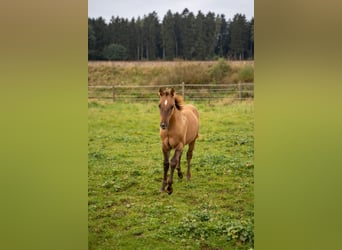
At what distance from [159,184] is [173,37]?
1375 mm

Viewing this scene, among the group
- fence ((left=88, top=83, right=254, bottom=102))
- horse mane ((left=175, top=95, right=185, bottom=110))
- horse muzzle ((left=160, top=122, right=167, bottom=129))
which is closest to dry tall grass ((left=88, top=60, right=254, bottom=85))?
fence ((left=88, top=83, right=254, bottom=102))

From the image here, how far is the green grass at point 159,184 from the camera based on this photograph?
3539mm

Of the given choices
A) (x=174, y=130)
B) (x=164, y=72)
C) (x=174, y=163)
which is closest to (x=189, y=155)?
(x=174, y=163)

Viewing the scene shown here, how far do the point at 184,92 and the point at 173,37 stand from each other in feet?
1.75

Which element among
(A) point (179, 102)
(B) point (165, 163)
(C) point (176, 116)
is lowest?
(B) point (165, 163)

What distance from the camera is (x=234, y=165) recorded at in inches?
146

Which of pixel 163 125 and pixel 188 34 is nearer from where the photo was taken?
pixel 163 125

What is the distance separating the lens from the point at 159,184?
12.2ft

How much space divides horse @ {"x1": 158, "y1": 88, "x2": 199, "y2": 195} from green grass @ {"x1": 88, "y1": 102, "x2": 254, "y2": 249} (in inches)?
2.2

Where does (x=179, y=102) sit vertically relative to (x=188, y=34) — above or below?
below

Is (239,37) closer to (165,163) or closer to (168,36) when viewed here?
(168,36)

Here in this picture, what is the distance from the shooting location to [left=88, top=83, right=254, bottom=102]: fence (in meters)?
3.73
